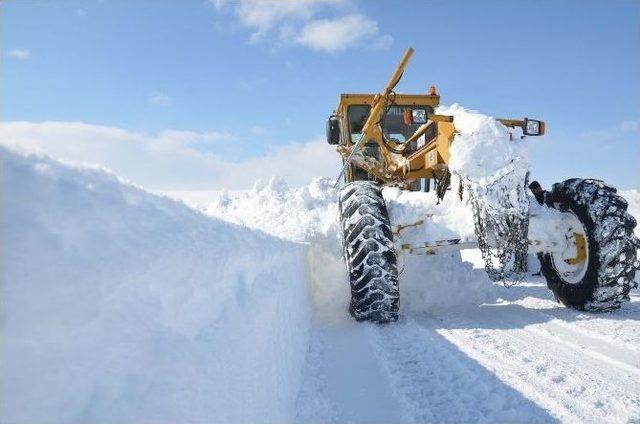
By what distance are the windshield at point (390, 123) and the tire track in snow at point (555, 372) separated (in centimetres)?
372

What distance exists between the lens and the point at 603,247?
4.29 metres

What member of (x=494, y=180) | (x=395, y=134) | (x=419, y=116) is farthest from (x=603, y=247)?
(x=395, y=134)

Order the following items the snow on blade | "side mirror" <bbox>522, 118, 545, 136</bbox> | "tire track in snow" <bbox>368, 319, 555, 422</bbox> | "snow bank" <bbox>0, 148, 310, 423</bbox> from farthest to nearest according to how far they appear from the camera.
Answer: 1. "side mirror" <bbox>522, 118, 545, 136</bbox>
2. the snow on blade
3. "tire track in snow" <bbox>368, 319, 555, 422</bbox>
4. "snow bank" <bbox>0, 148, 310, 423</bbox>

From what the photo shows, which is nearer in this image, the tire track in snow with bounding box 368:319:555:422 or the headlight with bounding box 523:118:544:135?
the tire track in snow with bounding box 368:319:555:422

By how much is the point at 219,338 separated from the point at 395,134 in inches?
241

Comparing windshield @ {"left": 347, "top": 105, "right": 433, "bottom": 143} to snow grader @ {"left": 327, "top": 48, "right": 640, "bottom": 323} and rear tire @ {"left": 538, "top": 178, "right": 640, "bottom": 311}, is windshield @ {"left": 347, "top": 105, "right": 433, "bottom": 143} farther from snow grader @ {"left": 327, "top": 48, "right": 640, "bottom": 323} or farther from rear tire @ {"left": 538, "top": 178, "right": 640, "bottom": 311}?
rear tire @ {"left": 538, "top": 178, "right": 640, "bottom": 311}

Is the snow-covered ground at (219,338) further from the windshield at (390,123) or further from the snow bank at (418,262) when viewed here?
the windshield at (390,123)

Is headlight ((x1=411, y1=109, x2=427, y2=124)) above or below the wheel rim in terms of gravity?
above

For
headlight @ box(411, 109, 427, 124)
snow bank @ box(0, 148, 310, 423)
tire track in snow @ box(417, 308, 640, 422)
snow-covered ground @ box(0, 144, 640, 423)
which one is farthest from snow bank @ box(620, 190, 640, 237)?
snow bank @ box(0, 148, 310, 423)

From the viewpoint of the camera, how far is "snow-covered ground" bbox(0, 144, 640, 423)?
0.80m

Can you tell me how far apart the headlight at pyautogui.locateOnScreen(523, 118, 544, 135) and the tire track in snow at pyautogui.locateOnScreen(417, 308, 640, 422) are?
182cm

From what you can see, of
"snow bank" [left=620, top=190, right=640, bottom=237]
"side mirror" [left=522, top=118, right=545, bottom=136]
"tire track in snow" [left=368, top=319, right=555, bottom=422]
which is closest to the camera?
"tire track in snow" [left=368, top=319, right=555, bottom=422]

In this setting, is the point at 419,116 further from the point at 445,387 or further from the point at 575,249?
the point at 445,387

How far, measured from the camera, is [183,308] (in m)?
1.23
